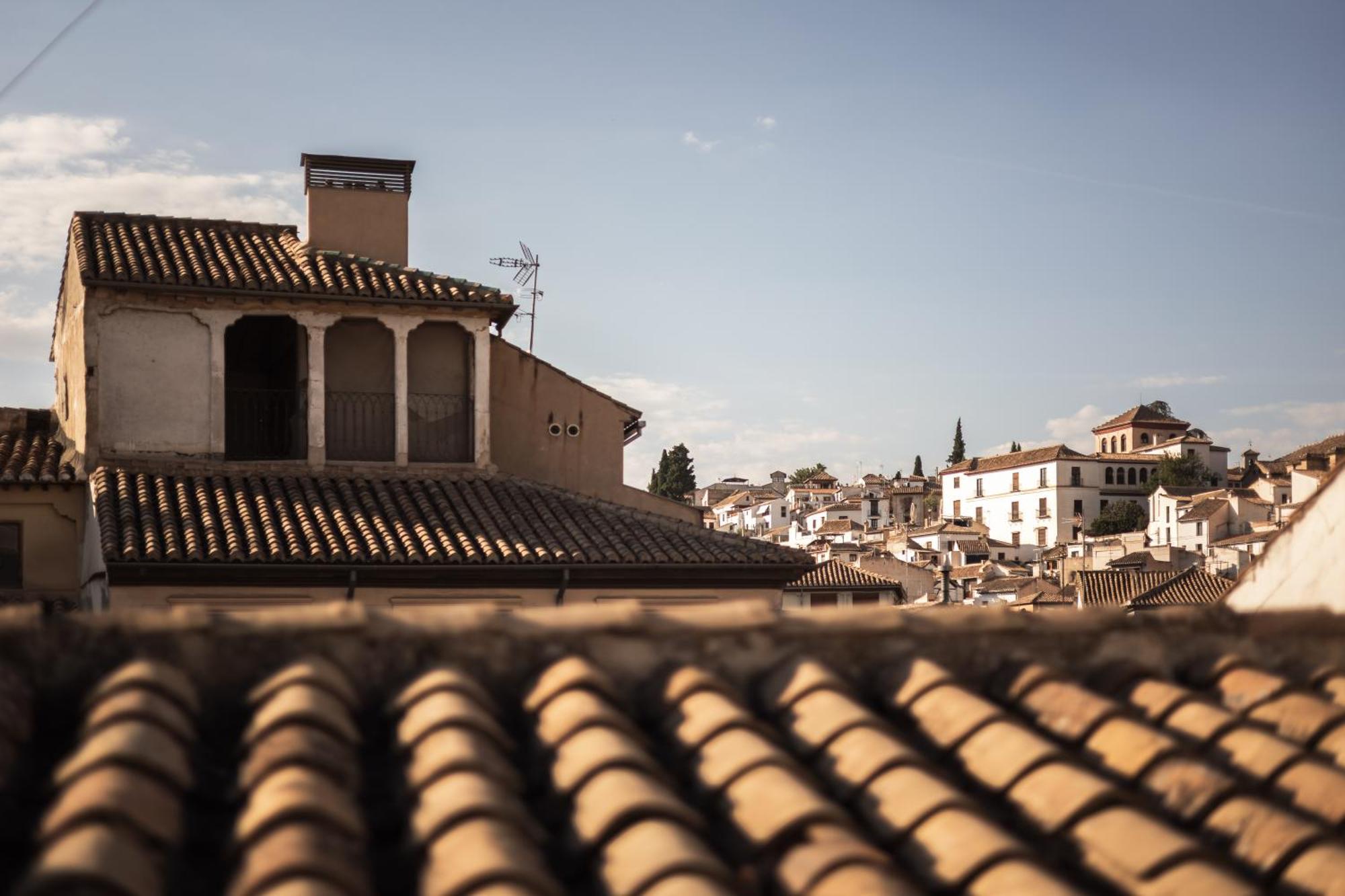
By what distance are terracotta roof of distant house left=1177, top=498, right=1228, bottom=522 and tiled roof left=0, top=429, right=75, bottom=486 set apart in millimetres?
71872

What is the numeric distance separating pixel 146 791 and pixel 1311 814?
2725 millimetres

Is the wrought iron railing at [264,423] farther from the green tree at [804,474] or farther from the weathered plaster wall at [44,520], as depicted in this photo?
the green tree at [804,474]

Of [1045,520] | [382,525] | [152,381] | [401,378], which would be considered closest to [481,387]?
[401,378]

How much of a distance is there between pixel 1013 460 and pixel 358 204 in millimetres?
91956

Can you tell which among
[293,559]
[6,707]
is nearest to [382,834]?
[6,707]

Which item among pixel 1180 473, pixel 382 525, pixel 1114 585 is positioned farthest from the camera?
pixel 1180 473

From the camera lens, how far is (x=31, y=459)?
2048 centimetres

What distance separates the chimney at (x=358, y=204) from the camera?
22172 mm

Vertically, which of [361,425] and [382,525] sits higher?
[361,425]

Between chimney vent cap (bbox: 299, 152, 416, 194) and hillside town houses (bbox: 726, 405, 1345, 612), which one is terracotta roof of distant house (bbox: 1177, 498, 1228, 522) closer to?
hillside town houses (bbox: 726, 405, 1345, 612)

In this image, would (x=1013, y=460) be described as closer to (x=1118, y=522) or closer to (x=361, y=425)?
(x=1118, y=522)

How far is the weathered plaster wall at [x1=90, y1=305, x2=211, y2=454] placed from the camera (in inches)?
757

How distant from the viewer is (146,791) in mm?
2957

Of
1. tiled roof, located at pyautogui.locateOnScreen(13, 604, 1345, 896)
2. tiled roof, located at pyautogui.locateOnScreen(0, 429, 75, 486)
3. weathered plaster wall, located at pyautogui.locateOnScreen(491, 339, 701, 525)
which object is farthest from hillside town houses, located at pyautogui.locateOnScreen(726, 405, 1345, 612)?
tiled roof, located at pyautogui.locateOnScreen(13, 604, 1345, 896)
